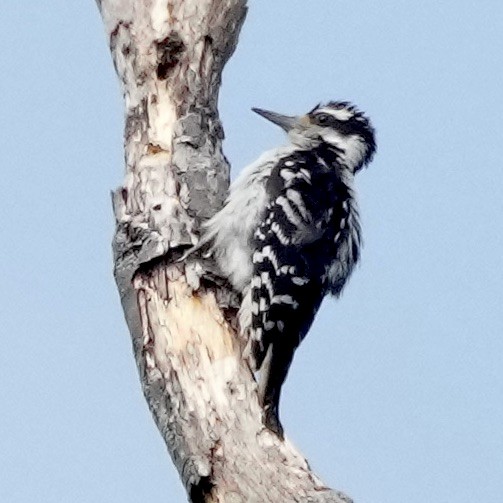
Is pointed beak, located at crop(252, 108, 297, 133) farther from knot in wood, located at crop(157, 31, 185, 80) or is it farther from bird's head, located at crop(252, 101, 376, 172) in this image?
knot in wood, located at crop(157, 31, 185, 80)

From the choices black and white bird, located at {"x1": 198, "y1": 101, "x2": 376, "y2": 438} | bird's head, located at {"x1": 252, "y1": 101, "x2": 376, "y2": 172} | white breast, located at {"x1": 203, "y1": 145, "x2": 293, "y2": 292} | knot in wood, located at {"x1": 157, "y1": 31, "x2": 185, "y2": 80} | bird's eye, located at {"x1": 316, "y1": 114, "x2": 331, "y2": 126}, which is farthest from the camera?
bird's eye, located at {"x1": 316, "y1": 114, "x2": 331, "y2": 126}

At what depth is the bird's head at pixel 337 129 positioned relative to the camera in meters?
7.04

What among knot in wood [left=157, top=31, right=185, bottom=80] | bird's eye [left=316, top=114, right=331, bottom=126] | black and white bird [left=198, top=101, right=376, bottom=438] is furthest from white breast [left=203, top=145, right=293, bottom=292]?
bird's eye [left=316, top=114, right=331, bottom=126]

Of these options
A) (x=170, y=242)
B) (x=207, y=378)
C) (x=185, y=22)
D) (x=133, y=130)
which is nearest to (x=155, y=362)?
(x=207, y=378)

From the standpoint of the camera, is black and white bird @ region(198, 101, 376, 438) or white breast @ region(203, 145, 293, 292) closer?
black and white bird @ region(198, 101, 376, 438)

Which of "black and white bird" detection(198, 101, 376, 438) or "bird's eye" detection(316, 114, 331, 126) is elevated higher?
"bird's eye" detection(316, 114, 331, 126)

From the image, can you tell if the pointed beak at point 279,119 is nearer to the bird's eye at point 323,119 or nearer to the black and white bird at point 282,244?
the bird's eye at point 323,119

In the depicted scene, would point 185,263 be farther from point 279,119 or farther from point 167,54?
point 279,119

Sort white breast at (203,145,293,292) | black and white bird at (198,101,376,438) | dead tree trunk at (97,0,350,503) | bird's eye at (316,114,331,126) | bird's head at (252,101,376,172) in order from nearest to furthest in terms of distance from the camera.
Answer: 1. dead tree trunk at (97,0,350,503)
2. black and white bird at (198,101,376,438)
3. white breast at (203,145,293,292)
4. bird's head at (252,101,376,172)
5. bird's eye at (316,114,331,126)

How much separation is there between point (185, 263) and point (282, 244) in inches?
18.9

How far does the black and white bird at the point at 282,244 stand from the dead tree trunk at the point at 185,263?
9cm

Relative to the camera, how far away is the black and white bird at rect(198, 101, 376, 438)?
5727 millimetres

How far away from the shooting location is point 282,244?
6023mm

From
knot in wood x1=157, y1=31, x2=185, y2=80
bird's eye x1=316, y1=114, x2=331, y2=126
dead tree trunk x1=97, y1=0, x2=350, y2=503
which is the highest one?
bird's eye x1=316, y1=114, x2=331, y2=126
